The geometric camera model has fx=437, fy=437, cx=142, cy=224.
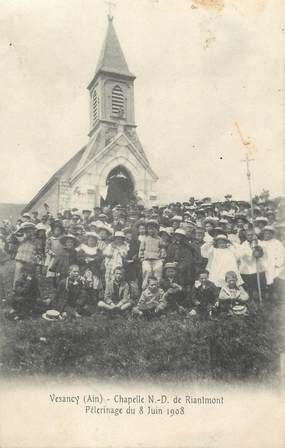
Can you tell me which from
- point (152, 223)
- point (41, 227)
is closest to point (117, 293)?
point (152, 223)

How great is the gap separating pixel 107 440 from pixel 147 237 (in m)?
2.46

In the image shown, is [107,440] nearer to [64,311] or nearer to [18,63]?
[64,311]

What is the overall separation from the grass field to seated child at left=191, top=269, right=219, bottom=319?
0.65 feet

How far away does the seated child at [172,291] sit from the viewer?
5.08 metres

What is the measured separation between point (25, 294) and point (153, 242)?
1745 millimetres

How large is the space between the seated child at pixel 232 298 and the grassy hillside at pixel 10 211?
2.63m

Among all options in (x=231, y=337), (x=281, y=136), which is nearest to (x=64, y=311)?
(x=231, y=337)

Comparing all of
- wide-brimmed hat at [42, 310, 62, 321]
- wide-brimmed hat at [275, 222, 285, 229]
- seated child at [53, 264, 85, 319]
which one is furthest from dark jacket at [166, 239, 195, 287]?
wide-brimmed hat at [42, 310, 62, 321]

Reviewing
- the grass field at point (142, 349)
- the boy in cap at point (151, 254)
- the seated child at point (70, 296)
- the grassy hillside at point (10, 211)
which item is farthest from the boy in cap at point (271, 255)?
the grassy hillside at point (10, 211)

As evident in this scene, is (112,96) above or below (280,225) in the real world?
above

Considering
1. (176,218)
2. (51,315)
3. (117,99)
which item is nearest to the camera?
(51,315)

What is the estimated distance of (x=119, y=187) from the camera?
7.81 meters

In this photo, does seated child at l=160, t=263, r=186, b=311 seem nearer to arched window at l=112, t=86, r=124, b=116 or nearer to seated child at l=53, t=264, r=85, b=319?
seated child at l=53, t=264, r=85, b=319

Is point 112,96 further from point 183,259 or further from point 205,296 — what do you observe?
point 205,296
